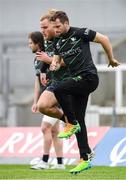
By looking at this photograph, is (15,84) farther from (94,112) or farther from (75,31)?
(75,31)

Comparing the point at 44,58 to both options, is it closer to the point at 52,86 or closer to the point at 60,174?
the point at 52,86

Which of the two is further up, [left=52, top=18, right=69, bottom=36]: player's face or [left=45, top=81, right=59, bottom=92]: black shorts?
[left=52, top=18, right=69, bottom=36]: player's face

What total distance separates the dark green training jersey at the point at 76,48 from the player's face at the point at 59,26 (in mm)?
52

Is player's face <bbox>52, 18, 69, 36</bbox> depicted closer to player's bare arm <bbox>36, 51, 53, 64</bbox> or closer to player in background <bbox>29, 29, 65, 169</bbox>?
player's bare arm <bbox>36, 51, 53, 64</bbox>

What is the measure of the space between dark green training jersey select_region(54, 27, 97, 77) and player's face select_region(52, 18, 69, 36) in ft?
0.17

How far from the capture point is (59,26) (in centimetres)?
1016

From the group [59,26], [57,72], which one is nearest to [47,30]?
[57,72]

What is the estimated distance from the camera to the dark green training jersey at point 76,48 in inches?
399

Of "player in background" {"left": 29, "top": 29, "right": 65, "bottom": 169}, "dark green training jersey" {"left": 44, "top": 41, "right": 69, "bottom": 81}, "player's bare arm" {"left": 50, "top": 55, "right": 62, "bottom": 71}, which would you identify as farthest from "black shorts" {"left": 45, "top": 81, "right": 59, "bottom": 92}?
"player in background" {"left": 29, "top": 29, "right": 65, "bottom": 169}

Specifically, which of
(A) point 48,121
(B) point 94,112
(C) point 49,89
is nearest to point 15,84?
(B) point 94,112

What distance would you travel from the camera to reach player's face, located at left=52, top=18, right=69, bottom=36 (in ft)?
33.3

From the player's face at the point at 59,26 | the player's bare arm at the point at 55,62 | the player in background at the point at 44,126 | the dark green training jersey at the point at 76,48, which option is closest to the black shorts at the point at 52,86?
the player's bare arm at the point at 55,62

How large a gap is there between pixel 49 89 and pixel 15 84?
962 cm

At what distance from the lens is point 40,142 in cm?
1484
